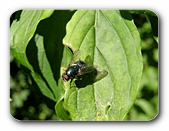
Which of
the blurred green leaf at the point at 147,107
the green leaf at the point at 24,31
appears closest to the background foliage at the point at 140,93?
the blurred green leaf at the point at 147,107

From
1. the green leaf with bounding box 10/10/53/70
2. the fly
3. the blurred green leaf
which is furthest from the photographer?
the blurred green leaf

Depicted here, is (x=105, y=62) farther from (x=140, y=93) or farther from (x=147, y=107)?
(x=140, y=93)

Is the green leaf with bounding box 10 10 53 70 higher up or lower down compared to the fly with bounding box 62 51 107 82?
Answer: higher up

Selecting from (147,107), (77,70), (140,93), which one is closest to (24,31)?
(77,70)

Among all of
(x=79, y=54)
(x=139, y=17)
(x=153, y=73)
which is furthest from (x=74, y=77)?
(x=153, y=73)

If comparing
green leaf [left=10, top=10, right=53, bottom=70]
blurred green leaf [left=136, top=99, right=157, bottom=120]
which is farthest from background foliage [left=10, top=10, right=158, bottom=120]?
green leaf [left=10, top=10, right=53, bottom=70]

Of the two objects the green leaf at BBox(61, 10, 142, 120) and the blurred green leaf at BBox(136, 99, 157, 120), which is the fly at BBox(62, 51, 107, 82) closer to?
the green leaf at BBox(61, 10, 142, 120)
